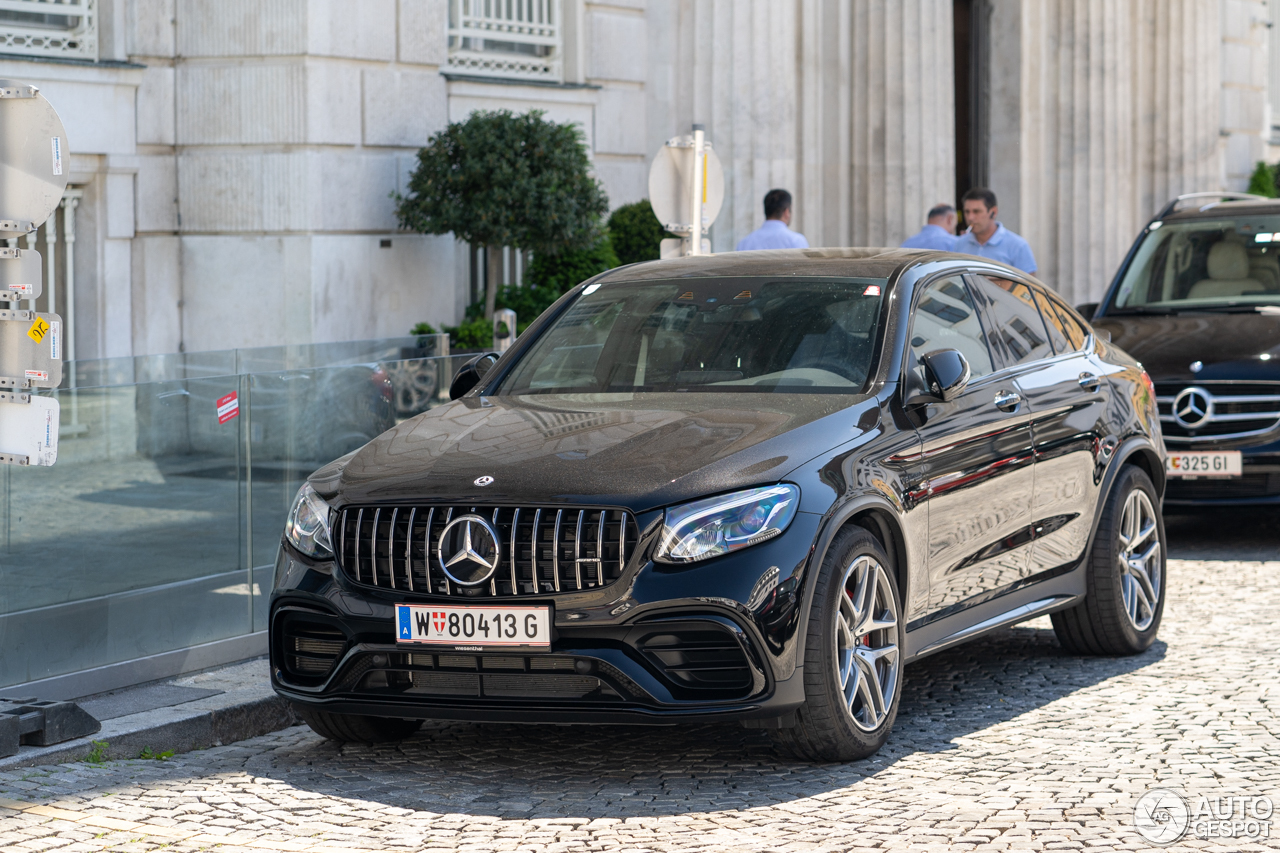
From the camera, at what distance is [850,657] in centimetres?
579

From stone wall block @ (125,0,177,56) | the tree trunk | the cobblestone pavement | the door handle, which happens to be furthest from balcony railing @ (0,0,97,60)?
the door handle

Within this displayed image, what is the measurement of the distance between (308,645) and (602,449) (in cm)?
113

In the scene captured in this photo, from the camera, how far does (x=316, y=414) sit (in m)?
8.12

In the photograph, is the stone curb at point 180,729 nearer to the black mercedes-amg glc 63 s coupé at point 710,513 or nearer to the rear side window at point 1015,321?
the black mercedes-amg glc 63 s coupé at point 710,513

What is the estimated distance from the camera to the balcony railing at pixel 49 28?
12.7 metres

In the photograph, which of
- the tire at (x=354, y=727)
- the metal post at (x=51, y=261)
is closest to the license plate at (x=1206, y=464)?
the tire at (x=354, y=727)

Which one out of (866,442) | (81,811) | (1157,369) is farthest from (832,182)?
(81,811)

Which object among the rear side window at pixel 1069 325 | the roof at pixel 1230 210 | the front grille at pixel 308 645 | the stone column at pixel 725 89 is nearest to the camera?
the front grille at pixel 308 645

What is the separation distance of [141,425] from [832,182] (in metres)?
13.0

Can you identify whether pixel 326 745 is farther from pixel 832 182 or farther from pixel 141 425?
pixel 832 182

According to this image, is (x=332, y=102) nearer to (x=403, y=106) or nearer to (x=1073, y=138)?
(x=403, y=106)

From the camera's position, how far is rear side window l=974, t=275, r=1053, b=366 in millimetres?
7289

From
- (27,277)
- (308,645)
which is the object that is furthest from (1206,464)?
(27,277)

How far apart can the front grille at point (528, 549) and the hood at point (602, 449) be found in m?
0.05
